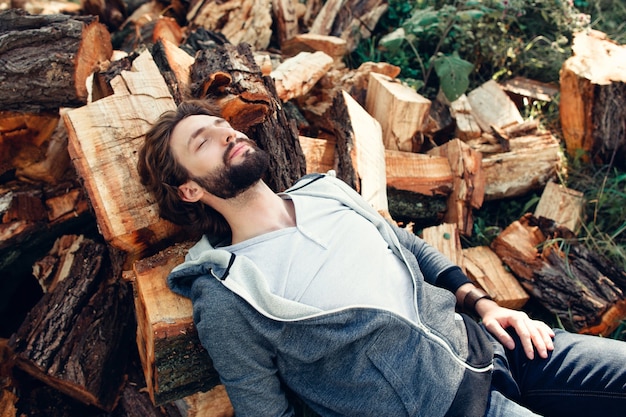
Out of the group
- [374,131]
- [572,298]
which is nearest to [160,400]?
[374,131]

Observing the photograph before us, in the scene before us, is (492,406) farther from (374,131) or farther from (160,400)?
(374,131)

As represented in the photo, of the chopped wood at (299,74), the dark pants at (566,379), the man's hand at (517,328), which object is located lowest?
the dark pants at (566,379)

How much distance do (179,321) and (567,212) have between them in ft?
8.43

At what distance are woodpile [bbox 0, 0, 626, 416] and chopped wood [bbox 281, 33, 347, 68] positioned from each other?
18.0 inches

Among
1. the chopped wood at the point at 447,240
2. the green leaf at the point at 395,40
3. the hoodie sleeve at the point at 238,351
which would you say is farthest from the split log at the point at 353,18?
the hoodie sleeve at the point at 238,351

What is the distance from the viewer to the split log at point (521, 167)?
3223mm

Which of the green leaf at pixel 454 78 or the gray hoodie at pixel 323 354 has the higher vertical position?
the green leaf at pixel 454 78

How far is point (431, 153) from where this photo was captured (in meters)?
3.24

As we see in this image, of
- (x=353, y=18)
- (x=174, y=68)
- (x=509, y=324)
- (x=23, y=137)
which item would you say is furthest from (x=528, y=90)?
(x=23, y=137)

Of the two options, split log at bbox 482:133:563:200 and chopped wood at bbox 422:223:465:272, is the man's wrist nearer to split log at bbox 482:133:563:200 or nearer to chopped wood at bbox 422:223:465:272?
chopped wood at bbox 422:223:465:272

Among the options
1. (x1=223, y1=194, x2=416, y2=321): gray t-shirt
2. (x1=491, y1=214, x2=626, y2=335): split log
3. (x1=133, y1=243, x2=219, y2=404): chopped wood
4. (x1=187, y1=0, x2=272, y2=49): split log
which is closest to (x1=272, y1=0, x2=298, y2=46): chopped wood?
(x1=187, y1=0, x2=272, y2=49): split log

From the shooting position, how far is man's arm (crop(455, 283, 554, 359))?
2.12 m

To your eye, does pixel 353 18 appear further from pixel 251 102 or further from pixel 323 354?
pixel 323 354

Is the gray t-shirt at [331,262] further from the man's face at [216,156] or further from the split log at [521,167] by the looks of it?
the split log at [521,167]
